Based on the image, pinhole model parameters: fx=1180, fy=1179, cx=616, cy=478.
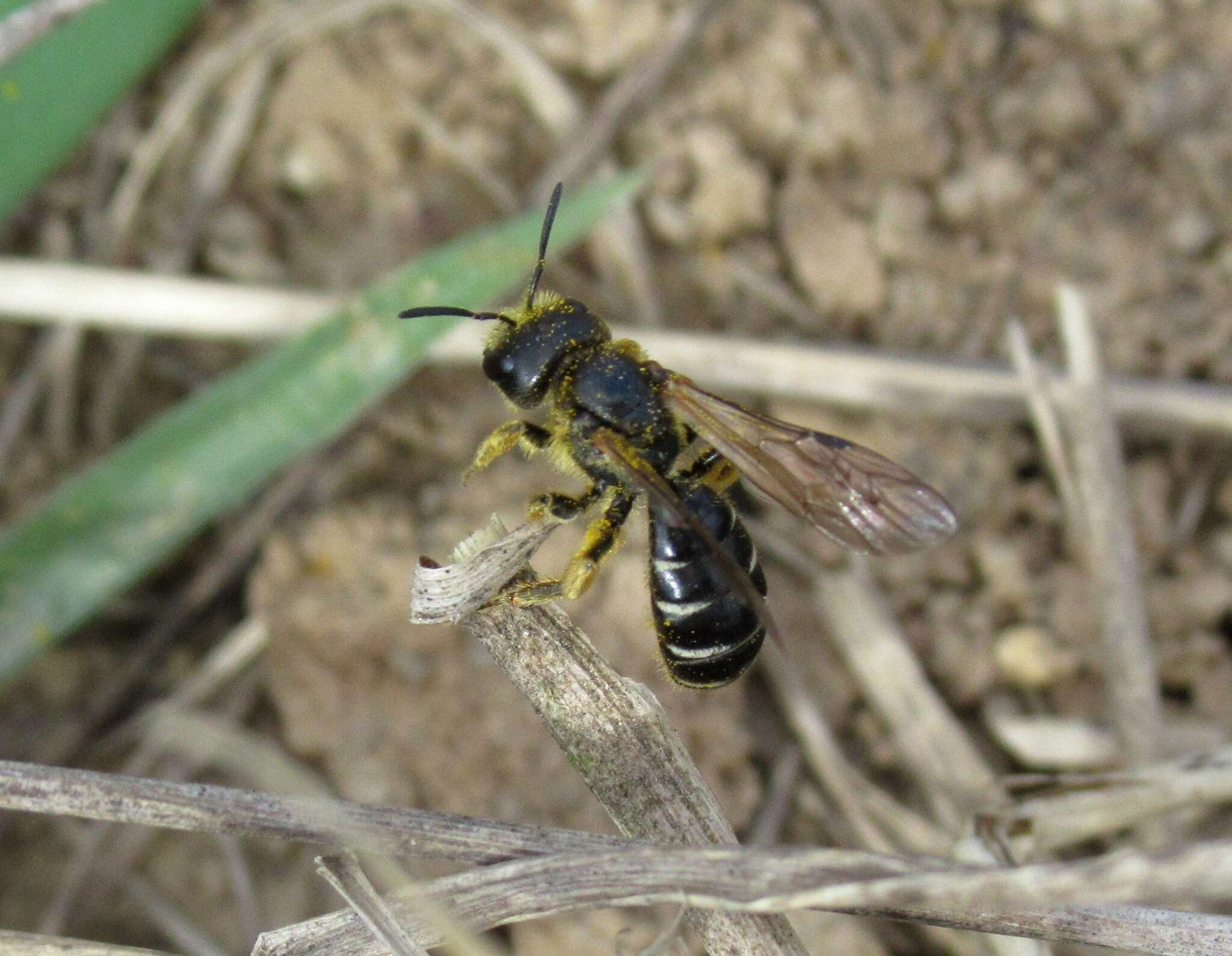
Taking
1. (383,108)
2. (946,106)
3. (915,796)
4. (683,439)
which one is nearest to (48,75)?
(383,108)

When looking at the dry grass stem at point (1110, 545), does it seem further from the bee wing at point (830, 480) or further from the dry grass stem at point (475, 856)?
the dry grass stem at point (475, 856)

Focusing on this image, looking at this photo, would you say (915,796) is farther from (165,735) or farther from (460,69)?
(460,69)

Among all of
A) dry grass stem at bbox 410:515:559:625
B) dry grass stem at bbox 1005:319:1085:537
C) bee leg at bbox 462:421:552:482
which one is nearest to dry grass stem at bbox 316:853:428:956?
dry grass stem at bbox 410:515:559:625

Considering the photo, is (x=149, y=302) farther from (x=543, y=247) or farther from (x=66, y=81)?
(x=543, y=247)

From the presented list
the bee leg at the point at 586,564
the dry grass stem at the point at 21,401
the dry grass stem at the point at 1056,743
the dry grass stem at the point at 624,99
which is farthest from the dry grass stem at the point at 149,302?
the dry grass stem at the point at 1056,743

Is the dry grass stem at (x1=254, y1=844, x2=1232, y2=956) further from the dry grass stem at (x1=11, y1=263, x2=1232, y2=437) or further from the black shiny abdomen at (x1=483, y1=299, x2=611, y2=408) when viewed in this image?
the dry grass stem at (x1=11, y1=263, x2=1232, y2=437)

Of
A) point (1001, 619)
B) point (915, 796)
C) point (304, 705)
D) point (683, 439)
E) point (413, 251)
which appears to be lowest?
point (915, 796)
